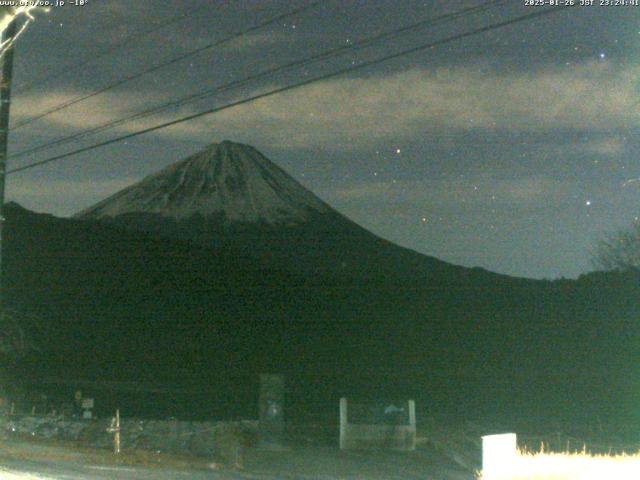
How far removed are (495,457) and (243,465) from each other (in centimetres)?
684

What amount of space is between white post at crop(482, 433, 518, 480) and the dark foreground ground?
4.36 meters

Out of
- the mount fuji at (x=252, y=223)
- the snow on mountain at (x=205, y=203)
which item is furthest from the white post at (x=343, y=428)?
the snow on mountain at (x=205, y=203)

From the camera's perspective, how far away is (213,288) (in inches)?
3661

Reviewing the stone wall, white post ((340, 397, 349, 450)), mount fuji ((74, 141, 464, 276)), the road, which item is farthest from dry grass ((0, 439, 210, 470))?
mount fuji ((74, 141, 464, 276))

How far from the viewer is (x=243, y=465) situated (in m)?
17.6

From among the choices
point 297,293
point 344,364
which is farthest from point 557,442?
point 297,293

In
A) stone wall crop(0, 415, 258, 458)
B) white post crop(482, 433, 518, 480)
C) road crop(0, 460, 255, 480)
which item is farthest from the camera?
stone wall crop(0, 415, 258, 458)

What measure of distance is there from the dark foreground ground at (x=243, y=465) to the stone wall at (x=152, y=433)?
0.82 m

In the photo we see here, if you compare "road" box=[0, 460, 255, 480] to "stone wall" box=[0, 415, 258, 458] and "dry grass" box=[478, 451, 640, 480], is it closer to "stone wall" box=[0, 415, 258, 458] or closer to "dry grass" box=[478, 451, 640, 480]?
"stone wall" box=[0, 415, 258, 458]

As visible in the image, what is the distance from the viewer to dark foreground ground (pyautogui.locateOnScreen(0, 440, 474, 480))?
47.8 ft

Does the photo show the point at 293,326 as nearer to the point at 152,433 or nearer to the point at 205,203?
the point at 152,433

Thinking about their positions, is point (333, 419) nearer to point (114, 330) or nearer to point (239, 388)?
point (239, 388)

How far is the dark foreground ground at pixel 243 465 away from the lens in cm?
1457

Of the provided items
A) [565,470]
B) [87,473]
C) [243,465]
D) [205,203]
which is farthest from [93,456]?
[205,203]
